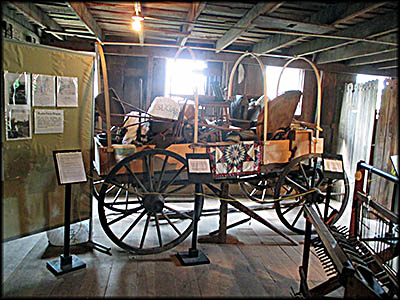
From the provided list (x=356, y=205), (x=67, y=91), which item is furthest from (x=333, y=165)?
(x=67, y=91)

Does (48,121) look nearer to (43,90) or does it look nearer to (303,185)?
(43,90)

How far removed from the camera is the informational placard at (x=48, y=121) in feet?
9.99

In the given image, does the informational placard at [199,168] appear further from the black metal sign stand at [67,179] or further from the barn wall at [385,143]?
the barn wall at [385,143]

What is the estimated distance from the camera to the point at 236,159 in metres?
3.78

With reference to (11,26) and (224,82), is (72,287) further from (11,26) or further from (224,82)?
(224,82)

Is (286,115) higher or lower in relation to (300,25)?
lower

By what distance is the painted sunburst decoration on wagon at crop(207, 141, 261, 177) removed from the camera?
145 inches

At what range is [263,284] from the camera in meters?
3.06

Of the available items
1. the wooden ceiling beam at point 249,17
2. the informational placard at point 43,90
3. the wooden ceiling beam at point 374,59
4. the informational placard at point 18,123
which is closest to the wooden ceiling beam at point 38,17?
the informational placard at point 43,90

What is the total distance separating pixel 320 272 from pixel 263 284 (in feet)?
2.22

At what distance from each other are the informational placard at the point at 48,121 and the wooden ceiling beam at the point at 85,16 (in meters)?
0.90

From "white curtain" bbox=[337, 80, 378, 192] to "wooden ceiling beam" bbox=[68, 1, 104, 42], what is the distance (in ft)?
→ 13.2

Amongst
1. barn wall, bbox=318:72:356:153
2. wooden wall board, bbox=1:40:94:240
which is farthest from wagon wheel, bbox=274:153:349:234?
wooden wall board, bbox=1:40:94:240

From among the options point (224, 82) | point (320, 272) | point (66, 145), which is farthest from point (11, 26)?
point (320, 272)
